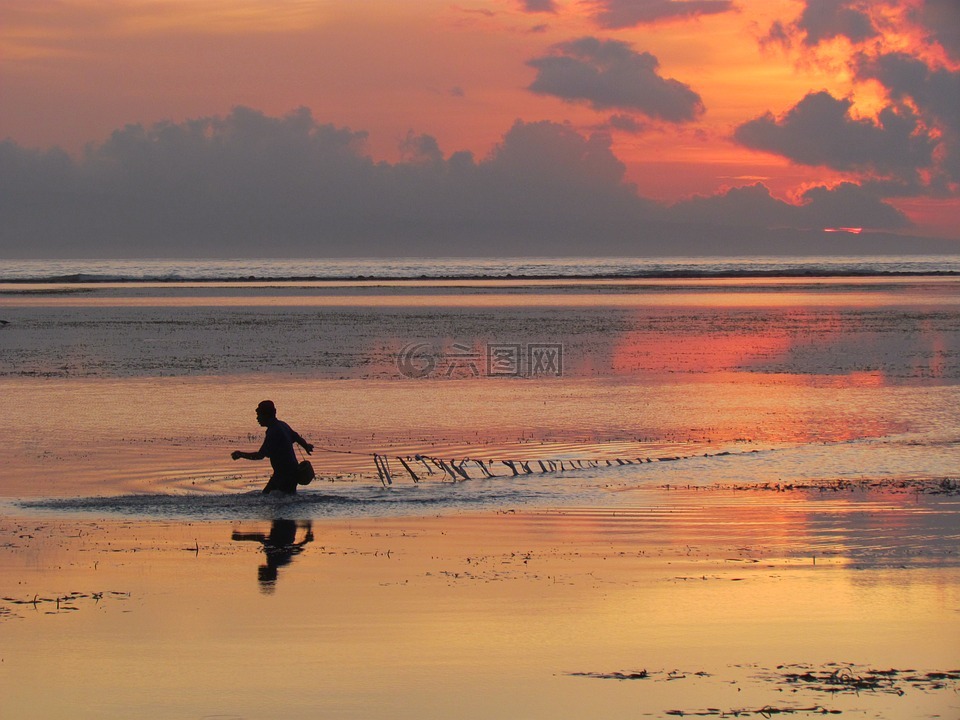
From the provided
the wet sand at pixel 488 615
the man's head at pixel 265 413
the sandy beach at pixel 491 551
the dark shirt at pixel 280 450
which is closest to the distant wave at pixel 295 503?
the sandy beach at pixel 491 551

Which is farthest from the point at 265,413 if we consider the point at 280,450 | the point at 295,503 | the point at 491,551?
the point at 491,551

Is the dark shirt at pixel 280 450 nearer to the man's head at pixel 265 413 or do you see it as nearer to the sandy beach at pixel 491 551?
the man's head at pixel 265 413

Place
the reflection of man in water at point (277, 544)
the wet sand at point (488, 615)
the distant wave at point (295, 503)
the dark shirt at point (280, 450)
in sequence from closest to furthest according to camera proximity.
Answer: the wet sand at point (488, 615) → the reflection of man in water at point (277, 544) → the distant wave at point (295, 503) → the dark shirt at point (280, 450)

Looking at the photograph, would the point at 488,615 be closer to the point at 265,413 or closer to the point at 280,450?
the point at 280,450

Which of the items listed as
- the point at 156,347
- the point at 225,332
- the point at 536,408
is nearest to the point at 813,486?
the point at 536,408

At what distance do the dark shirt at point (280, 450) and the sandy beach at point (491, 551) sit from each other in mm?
471

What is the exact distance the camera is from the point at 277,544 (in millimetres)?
12781

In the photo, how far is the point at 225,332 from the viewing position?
1962 inches

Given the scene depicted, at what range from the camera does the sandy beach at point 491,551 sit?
27.7ft

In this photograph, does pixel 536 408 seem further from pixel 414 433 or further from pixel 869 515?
pixel 869 515

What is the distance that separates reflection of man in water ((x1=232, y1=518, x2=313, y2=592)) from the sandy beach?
1.9 inches

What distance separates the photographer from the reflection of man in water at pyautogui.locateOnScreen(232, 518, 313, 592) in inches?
449

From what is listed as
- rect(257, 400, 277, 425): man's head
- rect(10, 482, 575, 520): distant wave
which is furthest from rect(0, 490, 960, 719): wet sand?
rect(257, 400, 277, 425): man's head

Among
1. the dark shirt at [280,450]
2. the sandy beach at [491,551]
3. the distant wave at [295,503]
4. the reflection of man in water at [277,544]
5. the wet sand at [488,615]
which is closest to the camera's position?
the wet sand at [488,615]
